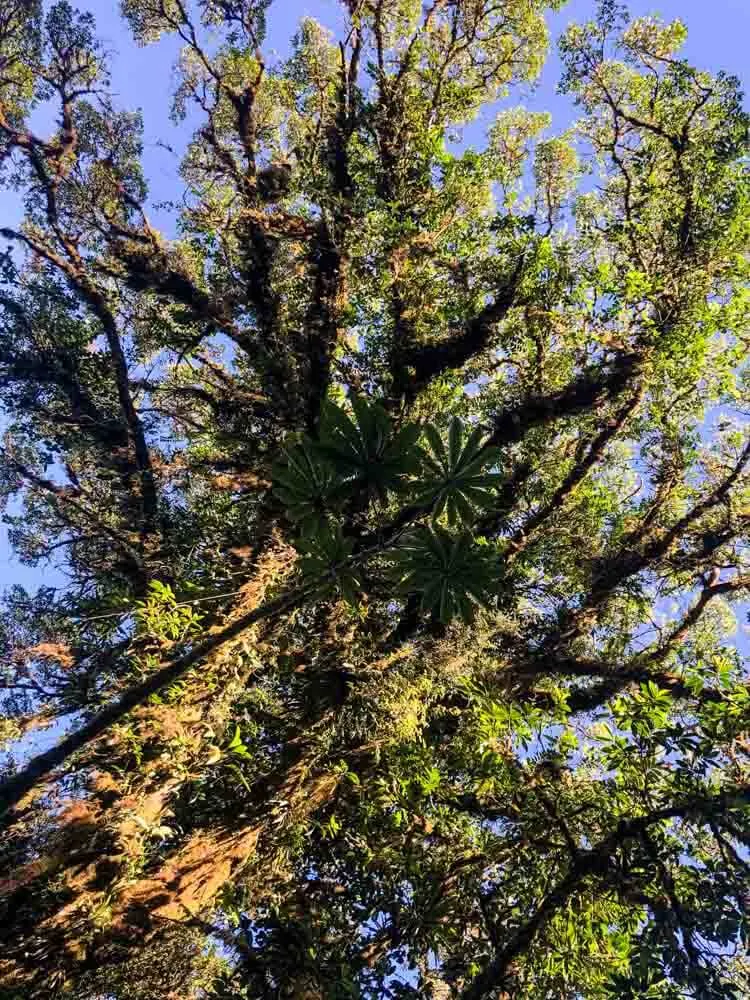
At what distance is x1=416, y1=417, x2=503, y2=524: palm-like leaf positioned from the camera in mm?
4691

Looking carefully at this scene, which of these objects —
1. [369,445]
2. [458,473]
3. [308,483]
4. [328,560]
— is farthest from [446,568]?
[308,483]

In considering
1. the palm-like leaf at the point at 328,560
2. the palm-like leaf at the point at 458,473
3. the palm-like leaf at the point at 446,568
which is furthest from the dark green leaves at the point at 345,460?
the palm-like leaf at the point at 446,568

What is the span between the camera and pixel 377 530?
266 inches

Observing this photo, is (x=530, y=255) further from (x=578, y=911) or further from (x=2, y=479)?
(x=2, y=479)

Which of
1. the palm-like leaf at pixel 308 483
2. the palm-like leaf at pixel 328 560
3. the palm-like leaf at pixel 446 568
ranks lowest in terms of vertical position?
the palm-like leaf at pixel 446 568

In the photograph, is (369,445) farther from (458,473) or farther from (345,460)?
(458,473)

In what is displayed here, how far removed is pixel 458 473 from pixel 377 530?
7.17ft

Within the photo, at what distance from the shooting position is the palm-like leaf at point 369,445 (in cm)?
477

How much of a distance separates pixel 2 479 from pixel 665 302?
436 inches

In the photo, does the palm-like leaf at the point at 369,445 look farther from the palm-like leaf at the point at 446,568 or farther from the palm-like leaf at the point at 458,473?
the palm-like leaf at the point at 446,568

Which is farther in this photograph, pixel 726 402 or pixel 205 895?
pixel 726 402

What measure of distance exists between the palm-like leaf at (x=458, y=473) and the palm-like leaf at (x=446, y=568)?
266 mm

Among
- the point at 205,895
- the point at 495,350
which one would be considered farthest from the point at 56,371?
the point at 205,895

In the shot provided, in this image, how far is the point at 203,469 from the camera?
29.6 feet
